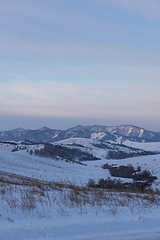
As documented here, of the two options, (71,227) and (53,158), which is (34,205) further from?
(53,158)

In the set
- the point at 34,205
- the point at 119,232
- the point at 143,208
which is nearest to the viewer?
the point at 119,232

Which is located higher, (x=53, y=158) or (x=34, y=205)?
(x=34, y=205)

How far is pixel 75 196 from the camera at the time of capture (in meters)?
7.51

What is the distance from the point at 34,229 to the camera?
4.60 metres

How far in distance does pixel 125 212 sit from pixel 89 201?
1532 millimetres

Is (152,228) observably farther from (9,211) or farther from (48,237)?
(9,211)

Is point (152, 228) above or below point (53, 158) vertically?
above

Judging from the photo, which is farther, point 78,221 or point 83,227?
point 78,221

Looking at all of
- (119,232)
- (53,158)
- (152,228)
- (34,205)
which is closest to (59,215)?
(34,205)

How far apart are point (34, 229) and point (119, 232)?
1976 millimetres

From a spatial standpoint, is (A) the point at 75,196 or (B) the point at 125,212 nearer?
(B) the point at 125,212

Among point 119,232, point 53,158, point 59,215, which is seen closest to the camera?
point 119,232

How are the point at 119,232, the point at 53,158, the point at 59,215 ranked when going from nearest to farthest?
the point at 119,232 < the point at 59,215 < the point at 53,158

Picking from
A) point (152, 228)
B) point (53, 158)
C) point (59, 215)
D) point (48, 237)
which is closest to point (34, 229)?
point (48, 237)
